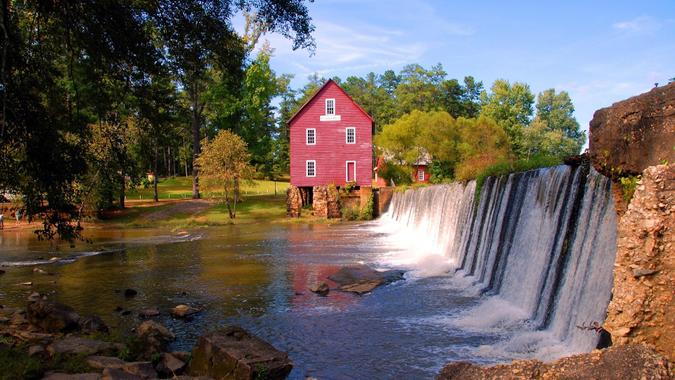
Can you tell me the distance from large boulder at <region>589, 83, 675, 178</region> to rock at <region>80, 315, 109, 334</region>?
9274mm

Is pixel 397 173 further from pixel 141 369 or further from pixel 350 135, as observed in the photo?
pixel 141 369

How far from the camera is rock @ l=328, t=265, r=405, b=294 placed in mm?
15195

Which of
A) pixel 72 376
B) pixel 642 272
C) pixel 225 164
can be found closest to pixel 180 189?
pixel 225 164

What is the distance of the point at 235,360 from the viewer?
8070 millimetres

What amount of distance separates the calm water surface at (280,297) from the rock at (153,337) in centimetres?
34

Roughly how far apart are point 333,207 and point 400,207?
838 centimetres

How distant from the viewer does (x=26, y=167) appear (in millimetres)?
10164

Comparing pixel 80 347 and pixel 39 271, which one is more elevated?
pixel 80 347

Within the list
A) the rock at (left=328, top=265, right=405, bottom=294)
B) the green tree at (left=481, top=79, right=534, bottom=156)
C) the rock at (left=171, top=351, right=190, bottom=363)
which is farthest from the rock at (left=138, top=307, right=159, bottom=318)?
the green tree at (left=481, top=79, right=534, bottom=156)

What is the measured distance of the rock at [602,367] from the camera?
176 inches

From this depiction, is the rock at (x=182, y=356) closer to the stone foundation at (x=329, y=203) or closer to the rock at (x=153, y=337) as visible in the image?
the rock at (x=153, y=337)

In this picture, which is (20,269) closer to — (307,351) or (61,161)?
(61,161)

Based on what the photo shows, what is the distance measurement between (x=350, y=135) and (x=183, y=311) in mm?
31971

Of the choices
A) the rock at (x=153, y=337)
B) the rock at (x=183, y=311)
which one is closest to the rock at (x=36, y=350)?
the rock at (x=153, y=337)
